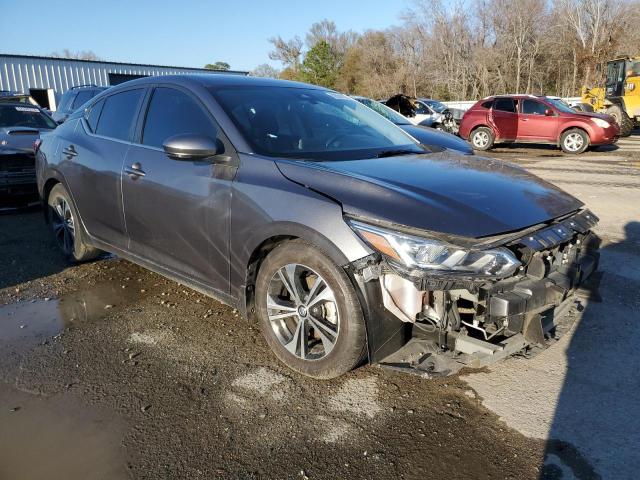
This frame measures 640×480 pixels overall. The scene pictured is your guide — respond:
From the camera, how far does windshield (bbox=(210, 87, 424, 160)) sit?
11.0 ft

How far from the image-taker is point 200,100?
3.54 m

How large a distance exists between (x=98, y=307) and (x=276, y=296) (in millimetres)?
1860

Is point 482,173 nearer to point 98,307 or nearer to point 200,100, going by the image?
point 200,100

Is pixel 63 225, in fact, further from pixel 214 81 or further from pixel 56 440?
pixel 56 440

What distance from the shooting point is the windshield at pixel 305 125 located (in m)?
3.36

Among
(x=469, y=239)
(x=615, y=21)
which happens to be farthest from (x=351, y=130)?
(x=615, y=21)

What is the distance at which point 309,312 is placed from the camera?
2.90 metres

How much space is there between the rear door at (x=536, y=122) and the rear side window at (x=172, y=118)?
47.4ft

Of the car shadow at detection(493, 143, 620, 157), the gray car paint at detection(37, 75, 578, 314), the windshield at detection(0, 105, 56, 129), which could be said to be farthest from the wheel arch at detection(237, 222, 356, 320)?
the car shadow at detection(493, 143, 620, 157)

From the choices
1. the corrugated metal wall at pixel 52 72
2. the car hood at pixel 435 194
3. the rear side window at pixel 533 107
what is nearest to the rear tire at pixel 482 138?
the rear side window at pixel 533 107

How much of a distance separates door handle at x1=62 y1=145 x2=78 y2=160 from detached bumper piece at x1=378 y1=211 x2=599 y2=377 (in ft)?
11.0

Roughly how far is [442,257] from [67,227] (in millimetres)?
3931

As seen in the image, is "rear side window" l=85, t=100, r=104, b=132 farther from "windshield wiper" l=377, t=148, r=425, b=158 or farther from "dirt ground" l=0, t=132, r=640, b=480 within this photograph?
"windshield wiper" l=377, t=148, r=425, b=158

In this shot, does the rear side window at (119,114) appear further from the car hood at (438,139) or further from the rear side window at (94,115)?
the car hood at (438,139)
